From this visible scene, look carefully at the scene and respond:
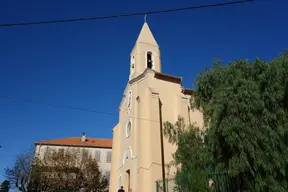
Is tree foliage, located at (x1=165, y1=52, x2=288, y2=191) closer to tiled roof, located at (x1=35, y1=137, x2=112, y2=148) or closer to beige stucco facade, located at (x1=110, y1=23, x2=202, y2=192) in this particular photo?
beige stucco facade, located at (x1=110, y1=23, x2=202, y2=192)

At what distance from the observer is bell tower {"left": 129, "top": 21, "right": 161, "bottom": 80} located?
882 inches

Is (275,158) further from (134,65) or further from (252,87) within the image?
(134,65)

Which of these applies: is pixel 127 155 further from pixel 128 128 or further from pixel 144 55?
pixel 144 55

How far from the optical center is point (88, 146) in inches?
1478

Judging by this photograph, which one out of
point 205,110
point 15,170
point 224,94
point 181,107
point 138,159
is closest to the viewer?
point 224,94

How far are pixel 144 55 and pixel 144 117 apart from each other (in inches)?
287

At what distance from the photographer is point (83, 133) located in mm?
39750

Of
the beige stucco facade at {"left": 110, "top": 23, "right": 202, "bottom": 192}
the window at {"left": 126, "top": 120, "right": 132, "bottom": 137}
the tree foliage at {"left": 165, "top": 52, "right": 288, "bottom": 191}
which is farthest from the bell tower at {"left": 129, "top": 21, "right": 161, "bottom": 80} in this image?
the tree foliage at {"left": 165, "top": 52, "right": 288, "bottom": 191}

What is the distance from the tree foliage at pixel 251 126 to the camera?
32.3 feet

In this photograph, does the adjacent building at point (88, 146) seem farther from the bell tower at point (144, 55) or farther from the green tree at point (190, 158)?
the green tree at point (190, 158)

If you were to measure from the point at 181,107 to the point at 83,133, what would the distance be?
2435 cm

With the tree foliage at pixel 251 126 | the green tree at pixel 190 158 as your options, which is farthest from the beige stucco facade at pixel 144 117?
the tree foliage at pixel 251 126

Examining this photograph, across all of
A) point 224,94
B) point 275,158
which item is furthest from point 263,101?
point 275,158

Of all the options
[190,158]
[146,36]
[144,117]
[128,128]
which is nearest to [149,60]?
[146,36]
